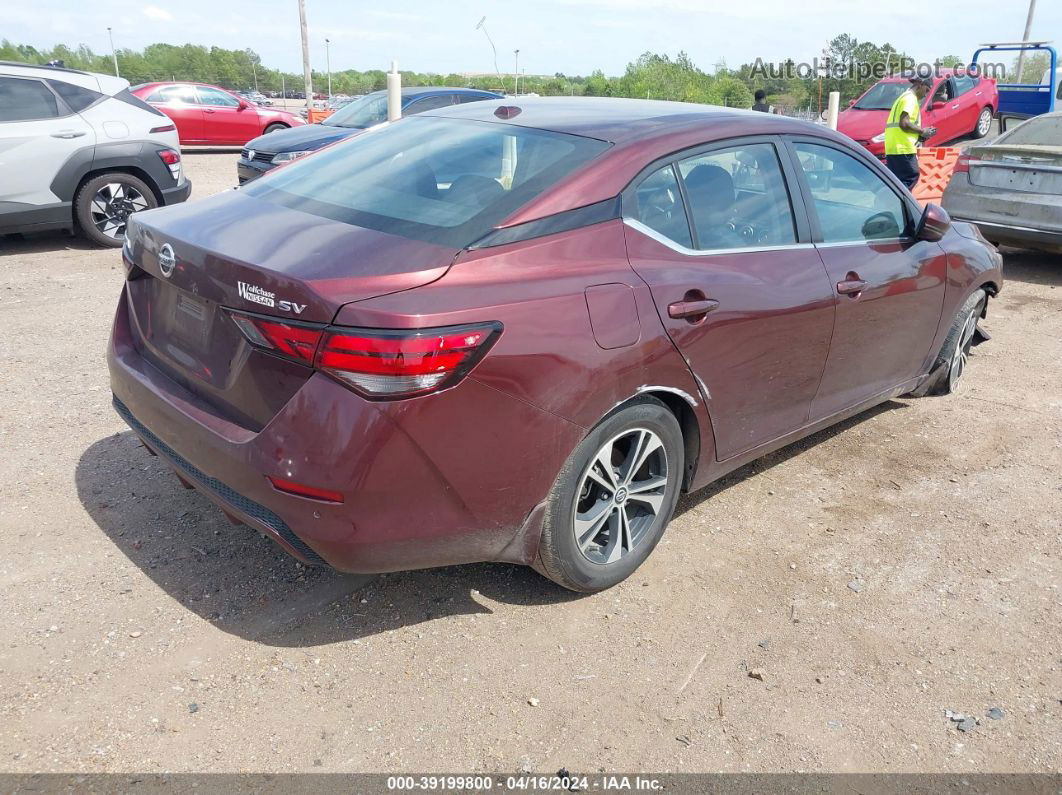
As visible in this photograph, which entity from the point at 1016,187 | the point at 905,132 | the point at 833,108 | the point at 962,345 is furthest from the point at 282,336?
the point at 833,108

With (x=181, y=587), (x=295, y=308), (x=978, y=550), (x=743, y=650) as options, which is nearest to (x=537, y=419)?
(x=295, y=308)

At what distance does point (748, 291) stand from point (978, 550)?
1.56 metres

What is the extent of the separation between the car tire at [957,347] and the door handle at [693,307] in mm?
2459

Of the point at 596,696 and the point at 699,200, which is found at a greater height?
the point at 699,200

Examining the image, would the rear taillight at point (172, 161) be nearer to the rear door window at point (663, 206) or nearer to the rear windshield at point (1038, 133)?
the rear door window at point (663, 206)

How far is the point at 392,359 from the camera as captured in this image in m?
2.41

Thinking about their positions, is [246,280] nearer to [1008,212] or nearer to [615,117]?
[615,117]

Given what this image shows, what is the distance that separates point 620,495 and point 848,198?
6.48ft

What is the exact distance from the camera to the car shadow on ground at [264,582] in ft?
10.0

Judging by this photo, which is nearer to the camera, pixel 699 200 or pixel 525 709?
pixel 525 709

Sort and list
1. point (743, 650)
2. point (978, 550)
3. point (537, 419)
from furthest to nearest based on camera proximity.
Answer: point (978, 550) < point (743, 650) < point (537, 419)

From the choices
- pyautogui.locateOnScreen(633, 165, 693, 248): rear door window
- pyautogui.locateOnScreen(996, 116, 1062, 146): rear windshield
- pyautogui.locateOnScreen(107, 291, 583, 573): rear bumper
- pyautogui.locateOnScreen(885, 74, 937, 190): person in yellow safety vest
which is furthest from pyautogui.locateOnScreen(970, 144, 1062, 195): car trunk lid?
pyautogui.locateOnScreen(107, 291, 583, 573): rear bumper

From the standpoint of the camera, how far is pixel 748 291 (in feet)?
11.1

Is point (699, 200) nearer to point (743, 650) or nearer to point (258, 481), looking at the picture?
point (743, 650)
